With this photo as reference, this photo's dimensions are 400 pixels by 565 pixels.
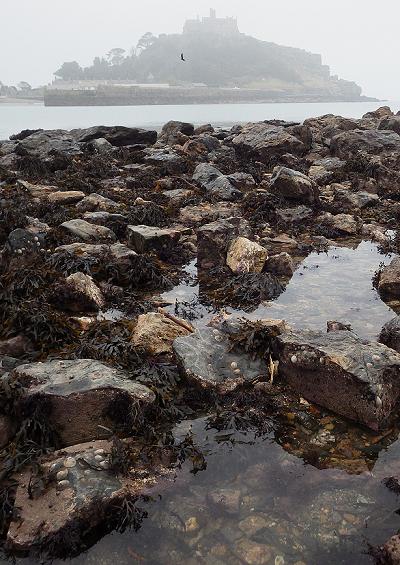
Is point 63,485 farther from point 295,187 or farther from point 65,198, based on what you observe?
point 295,187

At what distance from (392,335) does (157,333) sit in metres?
2.82

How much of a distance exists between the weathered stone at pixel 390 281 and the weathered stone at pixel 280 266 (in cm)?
163

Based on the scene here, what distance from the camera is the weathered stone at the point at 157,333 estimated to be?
228 inches

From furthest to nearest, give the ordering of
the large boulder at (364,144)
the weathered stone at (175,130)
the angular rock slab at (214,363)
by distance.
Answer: the weathered stone at (175,130), the large boulder at (364,144), the angular rock slab at (214,363)

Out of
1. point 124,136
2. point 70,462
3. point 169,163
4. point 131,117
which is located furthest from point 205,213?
point 131,117

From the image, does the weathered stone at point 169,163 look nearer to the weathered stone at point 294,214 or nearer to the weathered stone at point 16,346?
the weathered stone at point 294,214

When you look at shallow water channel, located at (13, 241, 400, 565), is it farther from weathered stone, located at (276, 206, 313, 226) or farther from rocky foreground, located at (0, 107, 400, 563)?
weathered stone, located at (276, 206, 313, 226)

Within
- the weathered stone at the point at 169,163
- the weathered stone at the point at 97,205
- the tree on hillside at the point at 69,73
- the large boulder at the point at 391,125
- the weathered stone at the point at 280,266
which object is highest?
the tree on hillside at the point at 69,73

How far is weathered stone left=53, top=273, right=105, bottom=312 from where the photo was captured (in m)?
7.07

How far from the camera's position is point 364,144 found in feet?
62.1

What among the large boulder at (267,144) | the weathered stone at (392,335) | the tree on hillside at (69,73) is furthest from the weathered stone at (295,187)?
the tree on hillside at (69,73)

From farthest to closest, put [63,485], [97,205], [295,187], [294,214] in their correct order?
[295,187]
[97,205]
[294,214]
[63,485]

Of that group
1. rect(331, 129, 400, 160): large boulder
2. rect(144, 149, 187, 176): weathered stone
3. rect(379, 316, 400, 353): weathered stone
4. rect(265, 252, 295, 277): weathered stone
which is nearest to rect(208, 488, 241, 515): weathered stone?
rect(379, 316, 400, 353): weathered stone

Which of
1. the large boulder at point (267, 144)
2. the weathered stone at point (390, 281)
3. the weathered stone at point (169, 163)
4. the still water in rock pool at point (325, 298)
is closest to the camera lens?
the still water in rock pool at point (325, 298)
